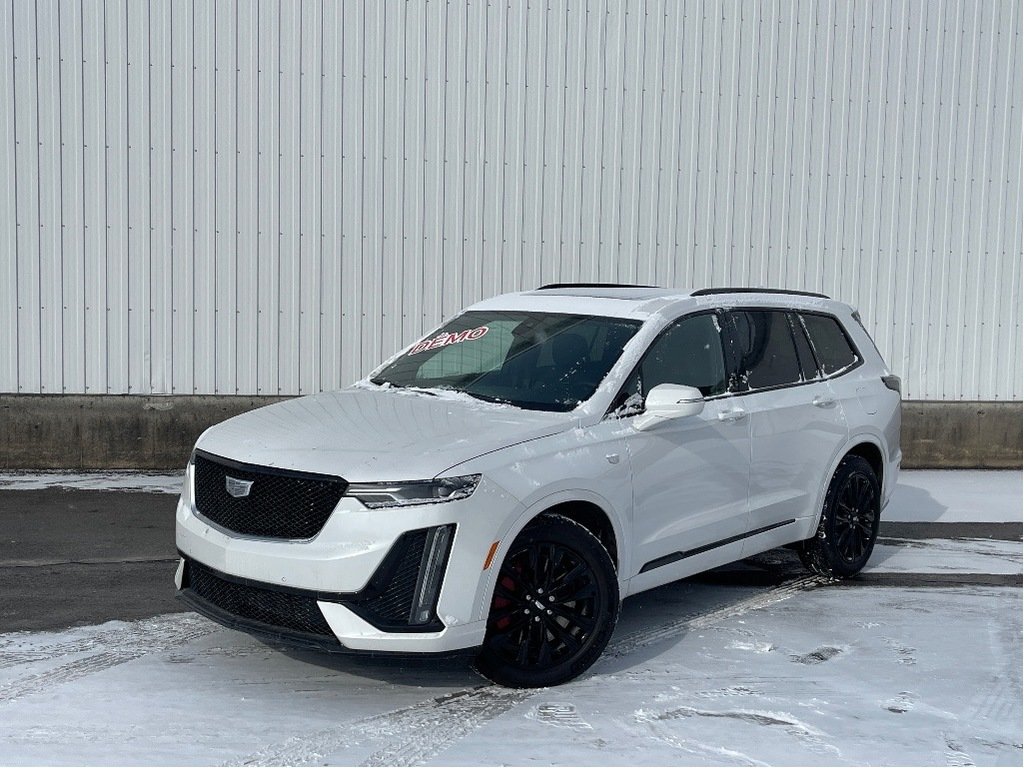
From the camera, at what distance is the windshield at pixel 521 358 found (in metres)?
5.70

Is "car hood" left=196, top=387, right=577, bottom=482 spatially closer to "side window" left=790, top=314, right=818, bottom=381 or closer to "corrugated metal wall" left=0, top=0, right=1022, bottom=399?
"side window" left=790, top=314, right=818, bottom=381

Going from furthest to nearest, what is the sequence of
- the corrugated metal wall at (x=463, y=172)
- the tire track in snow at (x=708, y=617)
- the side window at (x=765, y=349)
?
the corrugated metal wall at (x=463, y=172) < the side window at (x=765, y=349) < the tire track in snow at (x=708, y=617)

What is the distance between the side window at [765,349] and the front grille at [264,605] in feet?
9.10

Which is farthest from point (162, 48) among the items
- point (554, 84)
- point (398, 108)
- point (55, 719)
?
point (55, 719)

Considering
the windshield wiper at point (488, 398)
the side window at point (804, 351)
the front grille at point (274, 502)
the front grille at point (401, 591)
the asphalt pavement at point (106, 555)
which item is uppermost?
the side window at point (804, 351)

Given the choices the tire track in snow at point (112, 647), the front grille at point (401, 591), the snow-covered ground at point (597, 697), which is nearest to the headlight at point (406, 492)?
the front grille at point (401, 591)

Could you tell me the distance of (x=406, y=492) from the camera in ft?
15.3

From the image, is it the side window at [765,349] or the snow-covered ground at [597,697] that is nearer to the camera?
the snow-covered ground at [597,697]

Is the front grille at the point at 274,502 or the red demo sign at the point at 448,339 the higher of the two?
the red demo sign at the point at 448,339

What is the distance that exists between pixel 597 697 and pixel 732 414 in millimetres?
1790

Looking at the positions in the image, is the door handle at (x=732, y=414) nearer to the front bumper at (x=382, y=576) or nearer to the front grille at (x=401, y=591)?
the front bumper at (x=382, y=576)

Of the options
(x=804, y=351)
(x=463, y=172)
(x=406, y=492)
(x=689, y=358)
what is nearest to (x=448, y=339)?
(x=689, y=358)

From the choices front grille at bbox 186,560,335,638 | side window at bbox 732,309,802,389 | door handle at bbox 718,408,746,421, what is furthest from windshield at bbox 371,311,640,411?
front grille at bbox 186,560,335,638

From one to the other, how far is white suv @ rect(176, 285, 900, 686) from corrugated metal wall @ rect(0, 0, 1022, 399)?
4431mm
